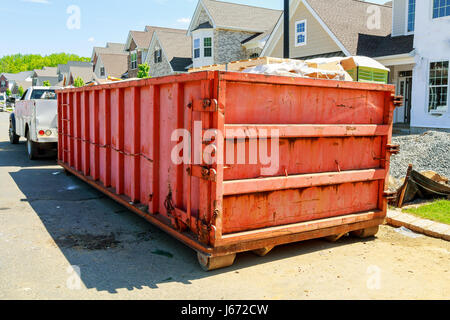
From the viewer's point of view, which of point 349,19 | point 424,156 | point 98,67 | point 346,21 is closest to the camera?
point 424,156

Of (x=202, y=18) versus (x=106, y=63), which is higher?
(x=202, y=18)

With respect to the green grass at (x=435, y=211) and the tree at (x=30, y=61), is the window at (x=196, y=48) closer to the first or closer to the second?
the green grass at (x=435, y=211)

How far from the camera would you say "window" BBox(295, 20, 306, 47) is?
2308cm

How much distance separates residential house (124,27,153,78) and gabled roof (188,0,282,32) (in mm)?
9990

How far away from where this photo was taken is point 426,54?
17.0m

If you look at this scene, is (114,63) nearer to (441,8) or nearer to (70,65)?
(70,65)

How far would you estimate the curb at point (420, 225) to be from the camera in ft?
18.6

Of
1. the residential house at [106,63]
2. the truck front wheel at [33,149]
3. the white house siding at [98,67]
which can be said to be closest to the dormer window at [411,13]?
the truck front wheel at [33,149]

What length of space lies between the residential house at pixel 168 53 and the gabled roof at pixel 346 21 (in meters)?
14.0

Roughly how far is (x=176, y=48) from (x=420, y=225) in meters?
33.9

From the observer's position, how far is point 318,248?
5.22m

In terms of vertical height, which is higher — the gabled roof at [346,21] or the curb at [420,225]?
the gabled roof at [346,21]

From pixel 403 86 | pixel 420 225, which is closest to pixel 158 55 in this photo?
pixel 403 86
